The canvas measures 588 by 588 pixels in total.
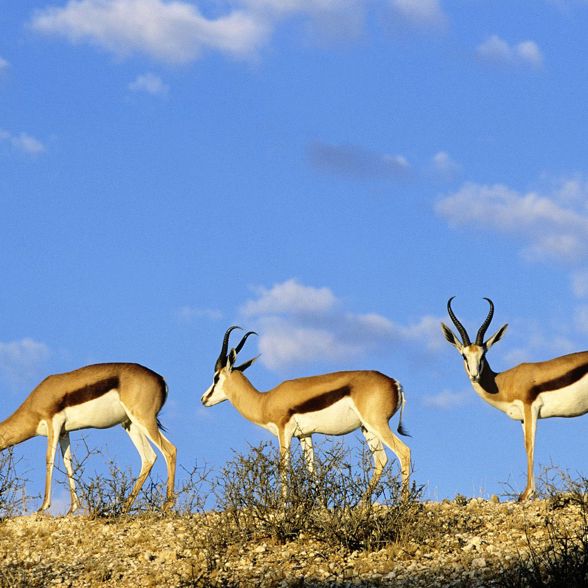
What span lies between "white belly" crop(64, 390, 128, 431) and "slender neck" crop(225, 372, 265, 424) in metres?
2.06

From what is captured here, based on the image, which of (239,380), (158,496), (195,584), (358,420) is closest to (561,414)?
(358,420)

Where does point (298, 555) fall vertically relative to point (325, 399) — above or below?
below

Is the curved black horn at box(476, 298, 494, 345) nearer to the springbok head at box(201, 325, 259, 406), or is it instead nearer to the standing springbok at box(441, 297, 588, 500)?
the standing springbok at box(441, 297, 588, 500)

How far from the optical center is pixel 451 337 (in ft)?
58.0

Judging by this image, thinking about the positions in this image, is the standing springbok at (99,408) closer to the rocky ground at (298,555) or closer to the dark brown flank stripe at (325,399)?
the dark brown flank stripe at (325,399)

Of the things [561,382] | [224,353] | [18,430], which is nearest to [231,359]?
[224,353]

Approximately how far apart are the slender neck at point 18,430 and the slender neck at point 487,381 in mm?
7082

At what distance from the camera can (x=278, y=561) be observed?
460 inches

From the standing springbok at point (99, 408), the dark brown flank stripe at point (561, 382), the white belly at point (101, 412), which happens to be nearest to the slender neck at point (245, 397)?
the standing springbok at point (99, 408)

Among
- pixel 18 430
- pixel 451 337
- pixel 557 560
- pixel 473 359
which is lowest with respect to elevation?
pixel 557 560

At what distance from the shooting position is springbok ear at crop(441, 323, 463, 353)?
57.7 feet

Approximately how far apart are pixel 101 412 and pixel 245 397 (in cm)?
250

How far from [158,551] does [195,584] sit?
1369mm

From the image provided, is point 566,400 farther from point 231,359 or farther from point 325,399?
point 231,359
